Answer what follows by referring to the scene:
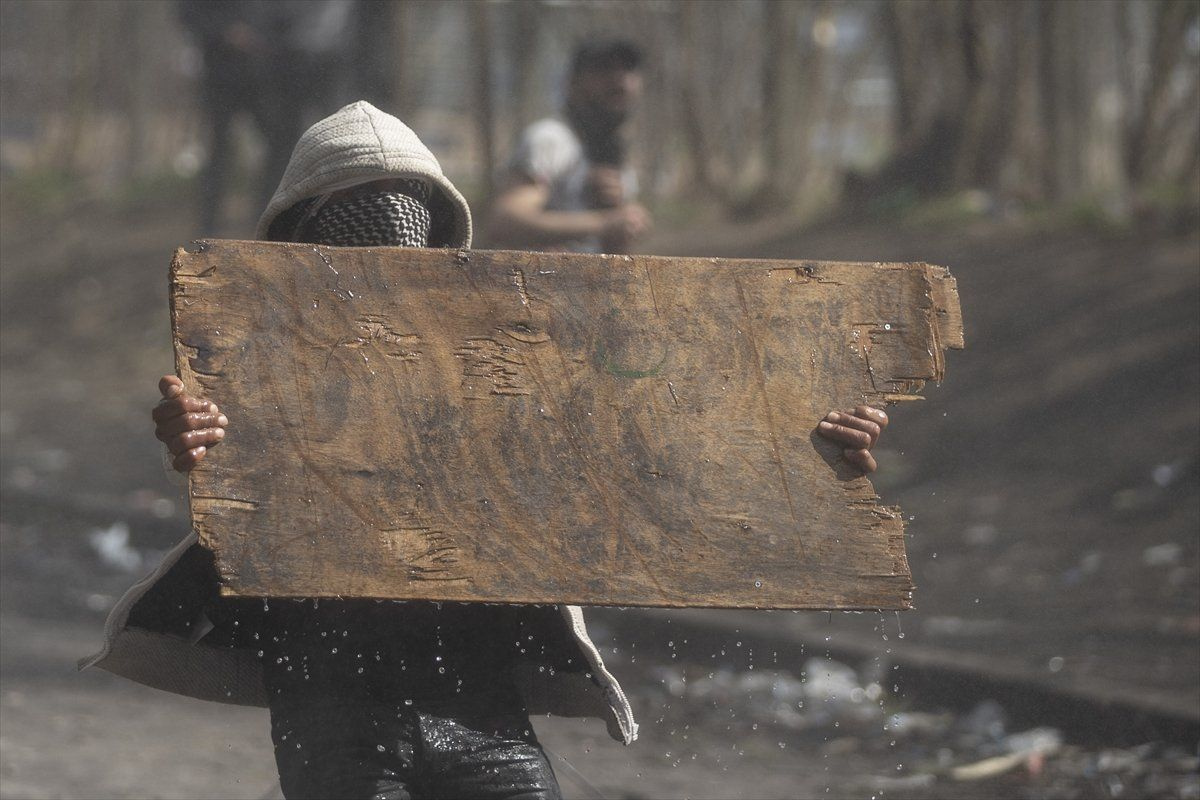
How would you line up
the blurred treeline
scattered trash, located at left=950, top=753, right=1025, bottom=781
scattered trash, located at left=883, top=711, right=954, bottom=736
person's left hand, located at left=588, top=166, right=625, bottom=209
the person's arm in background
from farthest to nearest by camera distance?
the blurred treeline → scattered trash, located at left=883, top=711, right=954, bottom=736 → person's left hand, located at left=588, top=166, right=625, bottom=209 → the person's arm in background → scattered trash, located at left=950, top=753, right=1025, bottom=781

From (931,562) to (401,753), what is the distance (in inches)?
181

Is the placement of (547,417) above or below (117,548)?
above

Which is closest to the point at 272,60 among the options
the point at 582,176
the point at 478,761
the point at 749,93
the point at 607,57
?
the point at 607,57

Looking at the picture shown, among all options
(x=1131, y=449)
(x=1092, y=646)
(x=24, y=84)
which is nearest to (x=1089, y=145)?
(x=1131, y=449)

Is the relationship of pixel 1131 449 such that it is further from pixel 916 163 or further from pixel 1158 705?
pixel 916 163

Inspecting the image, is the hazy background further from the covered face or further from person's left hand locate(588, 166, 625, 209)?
the covered face

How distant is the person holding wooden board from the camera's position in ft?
8.94

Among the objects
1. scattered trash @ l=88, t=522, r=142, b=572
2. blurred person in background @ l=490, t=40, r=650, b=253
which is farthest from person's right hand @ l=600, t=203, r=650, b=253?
scattered trash @ l=88, t=522, r=142, b=572

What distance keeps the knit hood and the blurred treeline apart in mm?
Result: 6337

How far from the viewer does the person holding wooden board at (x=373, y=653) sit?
2.72 metres

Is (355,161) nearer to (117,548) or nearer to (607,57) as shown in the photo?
(607,57)

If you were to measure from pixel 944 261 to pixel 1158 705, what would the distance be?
5492 mm

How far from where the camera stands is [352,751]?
271cm

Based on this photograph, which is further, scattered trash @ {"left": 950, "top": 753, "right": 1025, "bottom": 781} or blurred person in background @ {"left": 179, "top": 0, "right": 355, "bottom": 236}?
blurred person in background @ {"left": 179, "top": 0, "right": 355, "bottom": 236}
